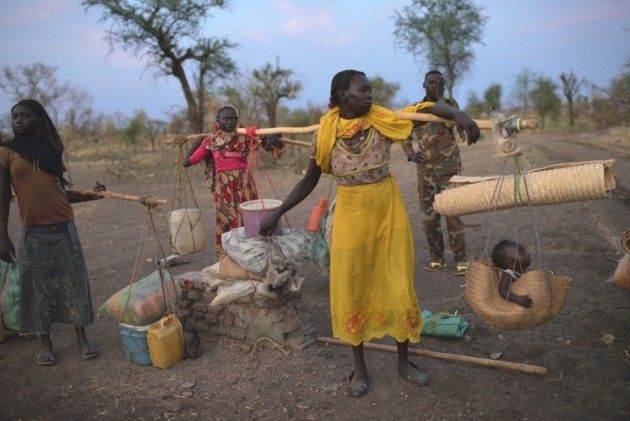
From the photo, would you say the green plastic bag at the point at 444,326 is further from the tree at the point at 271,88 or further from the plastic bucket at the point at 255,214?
the tree at the point at 271,88

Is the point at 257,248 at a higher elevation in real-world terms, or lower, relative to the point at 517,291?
higher

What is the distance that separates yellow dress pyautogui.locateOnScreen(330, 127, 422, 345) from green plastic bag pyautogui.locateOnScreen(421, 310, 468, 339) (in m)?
0.87

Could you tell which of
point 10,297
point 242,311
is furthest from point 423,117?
point 10,297

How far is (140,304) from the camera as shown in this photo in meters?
3.71

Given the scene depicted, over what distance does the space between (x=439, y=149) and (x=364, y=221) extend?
95.3 inches

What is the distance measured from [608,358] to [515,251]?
3.08ft

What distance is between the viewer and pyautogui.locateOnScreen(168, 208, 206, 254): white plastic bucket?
193 inches

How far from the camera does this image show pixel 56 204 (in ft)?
12.1

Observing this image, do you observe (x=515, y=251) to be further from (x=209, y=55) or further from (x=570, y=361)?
(x=209, y=55)

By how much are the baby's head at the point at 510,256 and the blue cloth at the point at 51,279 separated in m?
3.06

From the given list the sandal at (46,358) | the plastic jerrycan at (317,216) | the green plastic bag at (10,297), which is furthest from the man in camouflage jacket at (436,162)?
the green plastic bag at (10,297)

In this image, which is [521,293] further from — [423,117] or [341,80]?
[341,80]

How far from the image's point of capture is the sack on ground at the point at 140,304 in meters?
3.70

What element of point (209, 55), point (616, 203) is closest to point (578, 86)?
point (209, 55)
